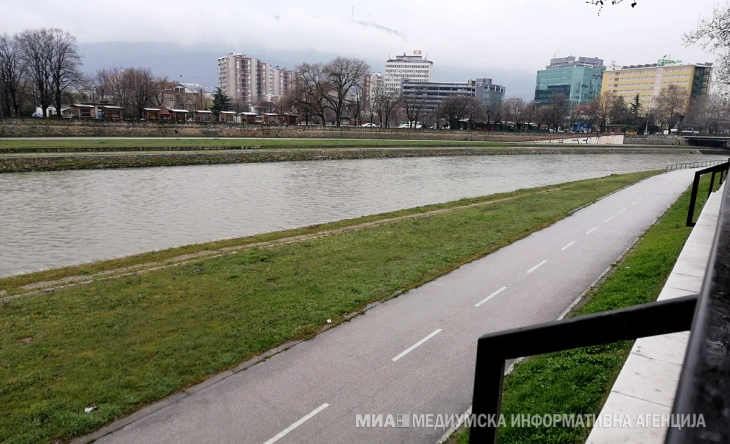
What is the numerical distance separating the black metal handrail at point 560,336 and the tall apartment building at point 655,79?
185129 millimetres

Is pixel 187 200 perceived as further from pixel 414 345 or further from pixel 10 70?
pixel 10 70

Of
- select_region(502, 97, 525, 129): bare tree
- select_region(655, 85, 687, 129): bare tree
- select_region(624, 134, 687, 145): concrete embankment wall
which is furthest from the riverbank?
select_region(655, 85, 687, 129): bare tree

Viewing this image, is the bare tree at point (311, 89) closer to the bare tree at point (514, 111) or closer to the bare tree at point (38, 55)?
the bare tree at point (38, 55)

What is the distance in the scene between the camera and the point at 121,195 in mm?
28703

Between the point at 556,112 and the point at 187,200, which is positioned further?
the point at 556,112

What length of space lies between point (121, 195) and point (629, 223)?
2587 cm

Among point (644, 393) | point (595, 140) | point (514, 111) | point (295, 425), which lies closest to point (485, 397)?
point (644, 393)

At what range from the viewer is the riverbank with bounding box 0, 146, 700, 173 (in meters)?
37.7

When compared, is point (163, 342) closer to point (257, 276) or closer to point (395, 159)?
point (257, 276)

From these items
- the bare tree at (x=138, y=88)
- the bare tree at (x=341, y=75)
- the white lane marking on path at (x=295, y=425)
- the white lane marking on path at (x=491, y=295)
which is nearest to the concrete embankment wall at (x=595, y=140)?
the bare tree at (x=341, y=75)

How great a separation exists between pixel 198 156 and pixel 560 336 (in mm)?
48391

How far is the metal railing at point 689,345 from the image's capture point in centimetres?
97

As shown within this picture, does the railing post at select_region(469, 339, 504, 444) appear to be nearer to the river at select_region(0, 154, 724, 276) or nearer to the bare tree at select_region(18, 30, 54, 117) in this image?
the river at select_region(0, 154, 724, 276)

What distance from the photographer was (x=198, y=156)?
46906 millimetres
